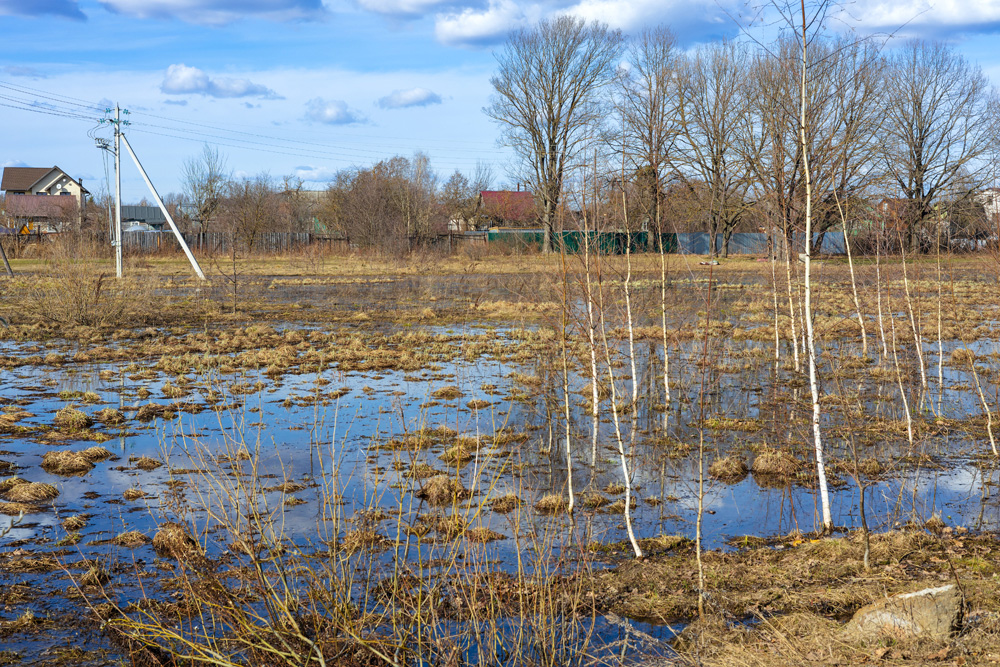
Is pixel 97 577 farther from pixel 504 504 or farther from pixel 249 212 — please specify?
pixel 249 212

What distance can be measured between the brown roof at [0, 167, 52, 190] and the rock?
101826 mm

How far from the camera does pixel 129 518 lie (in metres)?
6.66

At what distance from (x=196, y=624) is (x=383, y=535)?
168 cm

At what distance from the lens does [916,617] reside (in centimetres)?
438

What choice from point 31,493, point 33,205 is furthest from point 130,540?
point 33,205

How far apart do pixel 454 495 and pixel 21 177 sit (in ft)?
338

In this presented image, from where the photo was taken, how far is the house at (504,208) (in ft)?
197

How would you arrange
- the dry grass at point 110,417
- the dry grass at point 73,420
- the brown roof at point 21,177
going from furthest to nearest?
the brown roof at point 21,177
the dry grass at point 110,417
the dry grass at point 73,420

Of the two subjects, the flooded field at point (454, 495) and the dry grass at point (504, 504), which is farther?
the dry grass at point (504, 504)

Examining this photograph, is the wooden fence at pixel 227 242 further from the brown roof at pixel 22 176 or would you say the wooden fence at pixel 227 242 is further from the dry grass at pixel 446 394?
the brown roof at pixel 22 176

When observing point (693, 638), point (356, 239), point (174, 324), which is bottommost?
point (693, 638)

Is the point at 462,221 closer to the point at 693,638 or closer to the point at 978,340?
the point at 978,340

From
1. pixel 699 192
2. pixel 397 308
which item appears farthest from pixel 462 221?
pixel 397 308

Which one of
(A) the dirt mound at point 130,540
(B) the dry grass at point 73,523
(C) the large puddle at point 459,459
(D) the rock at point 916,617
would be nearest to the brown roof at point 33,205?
(C) the large puddle at point 459,459
